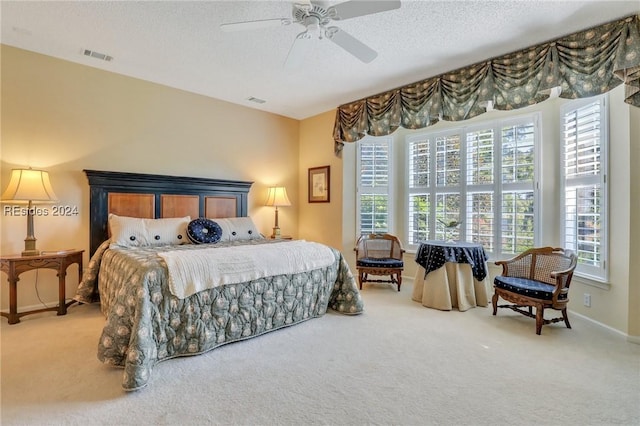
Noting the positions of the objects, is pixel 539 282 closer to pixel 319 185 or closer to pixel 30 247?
pixel 319 185

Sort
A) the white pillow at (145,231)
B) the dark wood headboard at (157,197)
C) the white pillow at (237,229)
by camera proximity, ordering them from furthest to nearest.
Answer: the white pillow at (237,229) < the dark wood headboard at (157,197) < the white pillow at (145,231)

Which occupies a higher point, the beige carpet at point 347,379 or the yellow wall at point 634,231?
the yellow wall at point 634,231

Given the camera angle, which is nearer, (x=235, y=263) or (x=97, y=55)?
(x=235, y=263)

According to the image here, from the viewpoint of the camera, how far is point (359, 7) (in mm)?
2107

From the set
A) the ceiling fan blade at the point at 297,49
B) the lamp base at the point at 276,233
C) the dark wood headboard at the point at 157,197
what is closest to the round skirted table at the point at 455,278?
the lamp base at the point at 276,233

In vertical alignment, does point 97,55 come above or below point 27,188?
above

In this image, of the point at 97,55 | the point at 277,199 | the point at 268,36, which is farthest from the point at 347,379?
the point at 97,55

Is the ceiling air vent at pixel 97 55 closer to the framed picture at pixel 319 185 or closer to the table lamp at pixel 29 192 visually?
the table lamp at pixel 29 192

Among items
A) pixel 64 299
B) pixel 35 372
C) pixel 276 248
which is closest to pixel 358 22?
pixel 276 248

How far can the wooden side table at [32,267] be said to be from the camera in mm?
2928

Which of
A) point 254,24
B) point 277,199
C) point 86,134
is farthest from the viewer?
point 277,199

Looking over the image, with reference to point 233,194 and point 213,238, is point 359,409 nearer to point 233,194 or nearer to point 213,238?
point 213,238

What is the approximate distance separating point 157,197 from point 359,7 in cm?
337

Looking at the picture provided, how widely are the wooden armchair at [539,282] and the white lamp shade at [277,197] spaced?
311 centimetres
